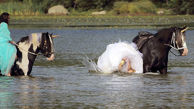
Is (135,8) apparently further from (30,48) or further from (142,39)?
(30,48)

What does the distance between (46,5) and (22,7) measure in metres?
3.08

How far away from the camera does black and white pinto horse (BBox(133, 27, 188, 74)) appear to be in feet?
59.5

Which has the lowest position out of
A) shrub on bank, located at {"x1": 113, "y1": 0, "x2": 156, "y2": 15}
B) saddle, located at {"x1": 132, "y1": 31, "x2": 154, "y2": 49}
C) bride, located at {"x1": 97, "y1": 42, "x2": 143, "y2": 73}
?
shrub on bank, located at {"x1": 113, "y1": 0, "x2": 156, "y2": 15}

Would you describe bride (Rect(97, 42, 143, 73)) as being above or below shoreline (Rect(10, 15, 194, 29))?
above

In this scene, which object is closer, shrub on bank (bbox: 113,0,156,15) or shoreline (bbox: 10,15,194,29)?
shoreline (bbox: 10,15,194,29)

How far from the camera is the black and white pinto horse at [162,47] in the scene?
1812cm

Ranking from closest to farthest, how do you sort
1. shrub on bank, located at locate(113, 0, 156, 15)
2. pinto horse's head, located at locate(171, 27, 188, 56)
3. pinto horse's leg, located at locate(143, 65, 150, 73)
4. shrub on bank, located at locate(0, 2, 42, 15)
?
pinto horse's head, located at locate(171, 27, 188, 56) < pinto horse's leg, located at locate(143, 65, 150, 73) < shrub on bank, located at locate(0, 2, 42, 15) < shrub on bank, located at locate(113, 0, 156, 15)

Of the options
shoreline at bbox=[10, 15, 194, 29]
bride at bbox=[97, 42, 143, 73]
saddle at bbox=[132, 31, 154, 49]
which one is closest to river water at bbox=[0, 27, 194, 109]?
bride at bbox=[97, 42, 143, 73]

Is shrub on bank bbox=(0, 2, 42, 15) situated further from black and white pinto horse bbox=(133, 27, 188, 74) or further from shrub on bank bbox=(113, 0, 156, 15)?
black and white pinto horse bbox=(133, 27, 188, 74)

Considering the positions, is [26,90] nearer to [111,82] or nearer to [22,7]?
[111,82]

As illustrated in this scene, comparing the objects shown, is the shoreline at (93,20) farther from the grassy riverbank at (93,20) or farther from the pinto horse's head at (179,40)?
the pinto horse's head at (179,40)

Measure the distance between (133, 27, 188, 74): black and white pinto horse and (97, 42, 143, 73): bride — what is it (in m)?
0.22

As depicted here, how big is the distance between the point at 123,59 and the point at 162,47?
99cm

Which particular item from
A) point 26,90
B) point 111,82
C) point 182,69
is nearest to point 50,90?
point 26,90
